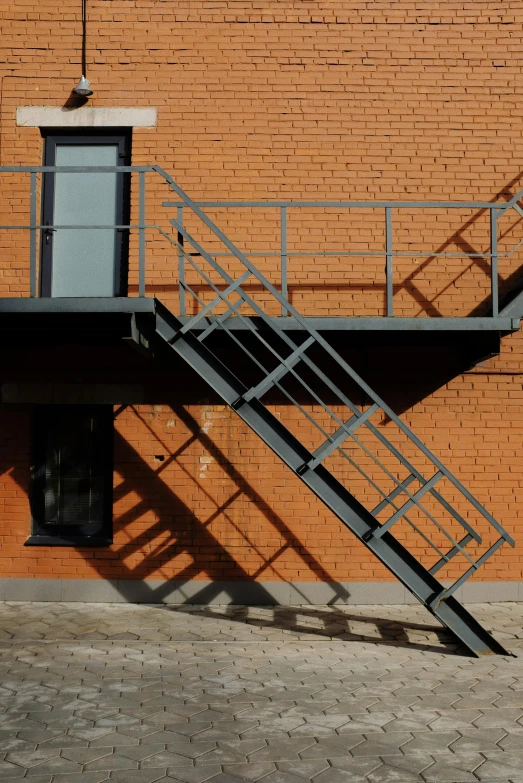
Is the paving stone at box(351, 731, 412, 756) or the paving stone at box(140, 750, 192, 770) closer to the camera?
the paving stone at box(140, 750, 192, 770)

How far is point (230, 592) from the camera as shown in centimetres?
860

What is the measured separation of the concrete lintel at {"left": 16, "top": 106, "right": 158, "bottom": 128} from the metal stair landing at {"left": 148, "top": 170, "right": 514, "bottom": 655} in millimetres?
1357

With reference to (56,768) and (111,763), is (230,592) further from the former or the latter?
(56,768)

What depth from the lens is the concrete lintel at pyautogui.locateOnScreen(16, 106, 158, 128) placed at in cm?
885

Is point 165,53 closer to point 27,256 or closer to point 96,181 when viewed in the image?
point 96,181

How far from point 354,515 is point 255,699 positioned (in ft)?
6.11

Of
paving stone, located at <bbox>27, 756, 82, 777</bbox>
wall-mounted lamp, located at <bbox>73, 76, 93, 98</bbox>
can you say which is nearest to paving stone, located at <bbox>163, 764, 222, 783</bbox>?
paving stone, located at <bbox>27, 756, 82, 777</bbox>

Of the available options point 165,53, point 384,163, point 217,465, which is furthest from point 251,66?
point 217,465

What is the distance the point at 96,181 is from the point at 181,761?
6.54 meters

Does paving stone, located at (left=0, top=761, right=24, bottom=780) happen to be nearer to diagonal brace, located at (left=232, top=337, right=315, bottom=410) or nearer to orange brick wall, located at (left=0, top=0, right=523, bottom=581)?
diagonal brace, located at (left=232, top=337, right=315, bottom=410)

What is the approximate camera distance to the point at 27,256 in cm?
883

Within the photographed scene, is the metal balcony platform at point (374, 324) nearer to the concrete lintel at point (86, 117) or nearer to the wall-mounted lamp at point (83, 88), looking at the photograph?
the concrete lintel at point (86, 117)

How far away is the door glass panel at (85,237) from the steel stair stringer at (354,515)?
2.19 m

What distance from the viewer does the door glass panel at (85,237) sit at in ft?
29.3
